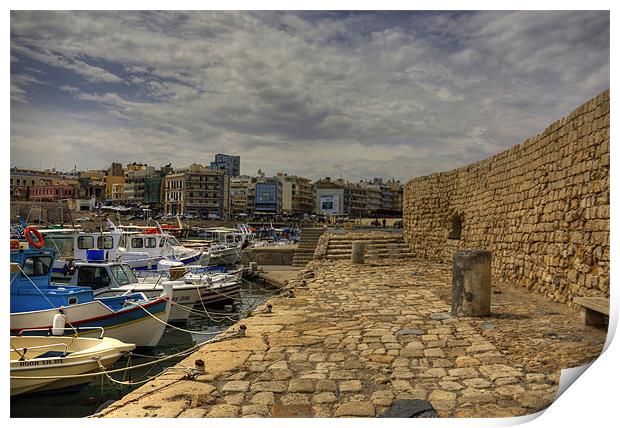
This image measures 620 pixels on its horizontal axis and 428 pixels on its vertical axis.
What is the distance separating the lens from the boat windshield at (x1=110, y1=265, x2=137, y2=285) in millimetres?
12884

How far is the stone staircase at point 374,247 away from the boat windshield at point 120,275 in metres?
6.71

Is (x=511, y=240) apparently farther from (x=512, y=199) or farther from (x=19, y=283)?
(x=19, y=283)

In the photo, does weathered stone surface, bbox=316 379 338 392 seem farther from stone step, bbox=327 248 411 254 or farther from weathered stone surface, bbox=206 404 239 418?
stone step, bbox=327 248 411 254

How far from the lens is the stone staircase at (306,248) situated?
91.5 feet

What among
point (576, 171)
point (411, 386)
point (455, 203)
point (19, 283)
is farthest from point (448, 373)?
point (455, 203)

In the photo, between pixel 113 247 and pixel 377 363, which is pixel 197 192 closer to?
pixel 113 247

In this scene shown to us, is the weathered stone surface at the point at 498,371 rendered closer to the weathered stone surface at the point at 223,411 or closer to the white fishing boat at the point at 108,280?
the weathered stone surface at the point at 223,411

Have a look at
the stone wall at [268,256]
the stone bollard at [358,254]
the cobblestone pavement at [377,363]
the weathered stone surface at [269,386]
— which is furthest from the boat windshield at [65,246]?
the stone wall at [268,256]

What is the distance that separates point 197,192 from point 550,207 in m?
57.7

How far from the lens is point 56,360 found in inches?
265

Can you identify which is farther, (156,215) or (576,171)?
(156,215)

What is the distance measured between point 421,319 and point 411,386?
2.61 m

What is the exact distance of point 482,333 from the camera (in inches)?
225

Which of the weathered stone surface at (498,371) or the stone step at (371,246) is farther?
the stone step at (371,246)
